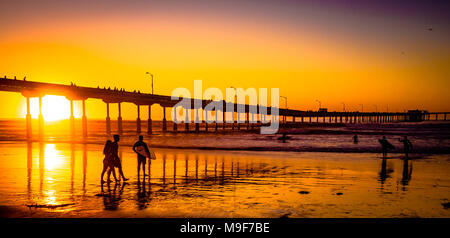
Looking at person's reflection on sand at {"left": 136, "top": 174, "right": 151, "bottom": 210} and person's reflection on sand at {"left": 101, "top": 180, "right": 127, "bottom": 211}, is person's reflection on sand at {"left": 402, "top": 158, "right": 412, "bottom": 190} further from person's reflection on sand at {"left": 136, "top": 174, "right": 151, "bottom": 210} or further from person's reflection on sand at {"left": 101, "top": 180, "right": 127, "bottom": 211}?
person's reflection on sand at {"left": 101, "top": 180, "right": 127, "bottom": 211}

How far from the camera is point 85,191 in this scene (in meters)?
14.1

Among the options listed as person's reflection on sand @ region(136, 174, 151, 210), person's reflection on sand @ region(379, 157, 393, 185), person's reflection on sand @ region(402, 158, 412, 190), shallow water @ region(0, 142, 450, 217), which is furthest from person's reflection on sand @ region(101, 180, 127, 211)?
person's reflection on sand @ region(402, 158, 412, 190)

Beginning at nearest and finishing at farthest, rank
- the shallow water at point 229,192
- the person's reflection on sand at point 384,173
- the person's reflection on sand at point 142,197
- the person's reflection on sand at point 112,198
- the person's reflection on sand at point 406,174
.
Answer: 1. the shallow water at point 229,192
2. the person's reflection on sand at point 112,198
3. the person's reflection on sand at point 142,197
4. the person's reflection on sand at point 406,174
5. the person's reflection on sand at point 384,173

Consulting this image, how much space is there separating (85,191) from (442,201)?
38.0ft

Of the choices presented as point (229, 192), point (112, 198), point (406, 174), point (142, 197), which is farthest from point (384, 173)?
point (112, 198)

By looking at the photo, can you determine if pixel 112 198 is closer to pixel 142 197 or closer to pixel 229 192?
pixel 142 197

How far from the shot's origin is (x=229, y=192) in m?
13.9

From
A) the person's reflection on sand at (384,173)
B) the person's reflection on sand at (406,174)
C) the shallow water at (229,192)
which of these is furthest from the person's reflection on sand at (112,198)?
the person's reflection on sand at (406,174)

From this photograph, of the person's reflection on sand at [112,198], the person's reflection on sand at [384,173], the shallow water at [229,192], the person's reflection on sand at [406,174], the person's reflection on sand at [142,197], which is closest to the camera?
the shallow water at [229,192]

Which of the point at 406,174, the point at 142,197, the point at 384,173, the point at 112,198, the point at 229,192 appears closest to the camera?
the point at 112,198

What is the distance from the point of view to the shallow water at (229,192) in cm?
1092

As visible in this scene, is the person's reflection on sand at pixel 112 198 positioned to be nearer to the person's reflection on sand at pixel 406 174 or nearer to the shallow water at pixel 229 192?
the shallow water at pixel 229 192
